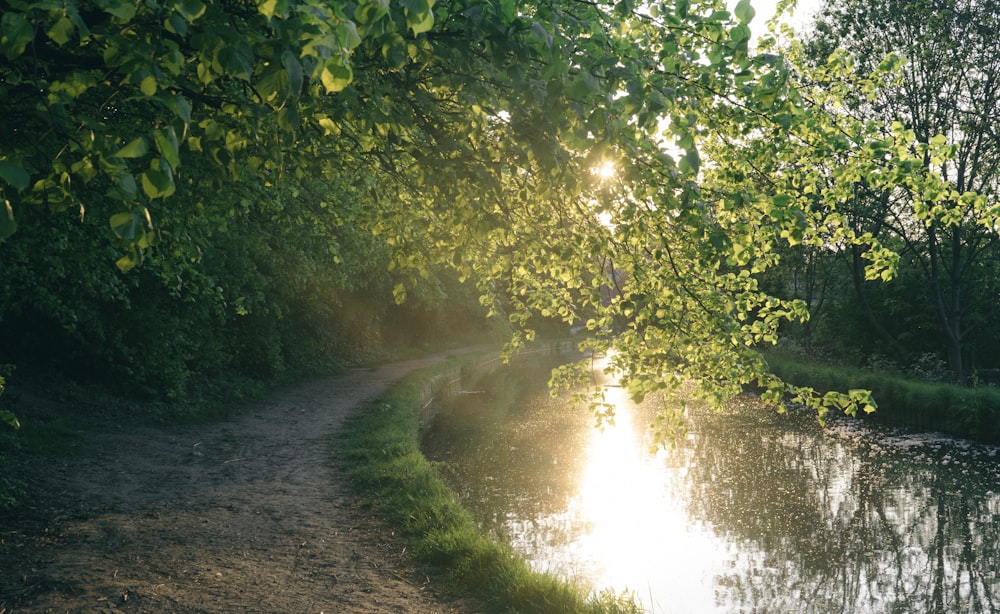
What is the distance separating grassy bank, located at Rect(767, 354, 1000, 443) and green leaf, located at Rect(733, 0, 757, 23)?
1727 cm

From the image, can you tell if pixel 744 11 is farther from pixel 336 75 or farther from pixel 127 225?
pixel 127 225

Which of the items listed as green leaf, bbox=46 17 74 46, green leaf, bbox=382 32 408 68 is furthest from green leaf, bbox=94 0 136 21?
green leaf, bbox=382 32 408 68

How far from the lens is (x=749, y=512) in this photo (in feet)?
39.5

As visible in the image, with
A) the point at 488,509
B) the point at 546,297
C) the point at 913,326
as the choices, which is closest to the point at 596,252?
the point at 546,297

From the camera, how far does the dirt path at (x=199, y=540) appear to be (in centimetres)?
625

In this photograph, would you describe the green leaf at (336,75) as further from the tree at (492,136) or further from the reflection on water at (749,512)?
the reflection on water at (749,512)

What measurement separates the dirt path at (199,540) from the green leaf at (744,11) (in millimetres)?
5239

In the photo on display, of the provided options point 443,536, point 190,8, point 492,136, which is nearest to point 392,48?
point 190,8

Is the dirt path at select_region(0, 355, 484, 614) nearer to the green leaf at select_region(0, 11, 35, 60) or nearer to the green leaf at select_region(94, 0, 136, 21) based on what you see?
the green leaf at select_region(0, 11, 35, 60)

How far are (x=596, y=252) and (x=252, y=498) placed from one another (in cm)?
670

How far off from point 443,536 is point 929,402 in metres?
16.3

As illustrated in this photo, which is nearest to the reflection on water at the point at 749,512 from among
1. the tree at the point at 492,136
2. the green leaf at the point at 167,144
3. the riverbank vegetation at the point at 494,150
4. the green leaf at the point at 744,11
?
the riverbank vegetation at the point at 494,150

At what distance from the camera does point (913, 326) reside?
27281 mm

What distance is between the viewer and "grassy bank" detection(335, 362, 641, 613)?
261 inches
